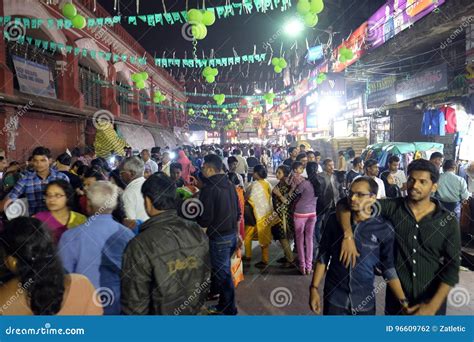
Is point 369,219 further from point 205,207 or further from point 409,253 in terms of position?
point 205,207

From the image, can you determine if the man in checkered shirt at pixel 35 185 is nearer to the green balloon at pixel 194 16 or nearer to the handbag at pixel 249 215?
the handbag at pixel 249 215

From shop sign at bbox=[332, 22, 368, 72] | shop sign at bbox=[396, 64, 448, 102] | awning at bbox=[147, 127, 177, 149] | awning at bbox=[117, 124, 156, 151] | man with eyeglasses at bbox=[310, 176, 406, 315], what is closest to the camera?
man with eyeglasses at bbox=[310, 176, 406, 315]

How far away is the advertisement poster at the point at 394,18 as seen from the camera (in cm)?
1031

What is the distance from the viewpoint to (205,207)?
4.13 m

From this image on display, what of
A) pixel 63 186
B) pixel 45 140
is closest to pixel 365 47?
pixel 45 140

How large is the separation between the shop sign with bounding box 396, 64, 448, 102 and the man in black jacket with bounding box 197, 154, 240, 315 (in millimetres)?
9629

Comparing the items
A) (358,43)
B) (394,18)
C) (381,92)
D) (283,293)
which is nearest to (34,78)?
(283,293)

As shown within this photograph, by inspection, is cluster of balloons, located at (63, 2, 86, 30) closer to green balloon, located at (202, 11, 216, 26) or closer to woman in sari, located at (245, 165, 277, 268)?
green balloon, located at (202, 11, 216, 26)

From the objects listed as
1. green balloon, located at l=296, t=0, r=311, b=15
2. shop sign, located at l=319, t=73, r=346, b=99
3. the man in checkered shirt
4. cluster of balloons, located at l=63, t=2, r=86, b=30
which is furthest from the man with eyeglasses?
shop sign, located at l=319, t=73, r=346, b=99

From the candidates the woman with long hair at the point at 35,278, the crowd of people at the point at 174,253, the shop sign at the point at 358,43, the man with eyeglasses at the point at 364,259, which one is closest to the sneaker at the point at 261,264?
the crowd of people at the point at 174,253

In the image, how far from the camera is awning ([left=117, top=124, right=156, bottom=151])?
19272 mm

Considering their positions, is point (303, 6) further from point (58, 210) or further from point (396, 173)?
point (58, 210)

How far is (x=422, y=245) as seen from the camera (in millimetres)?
2689

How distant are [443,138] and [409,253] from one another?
36.9ft
